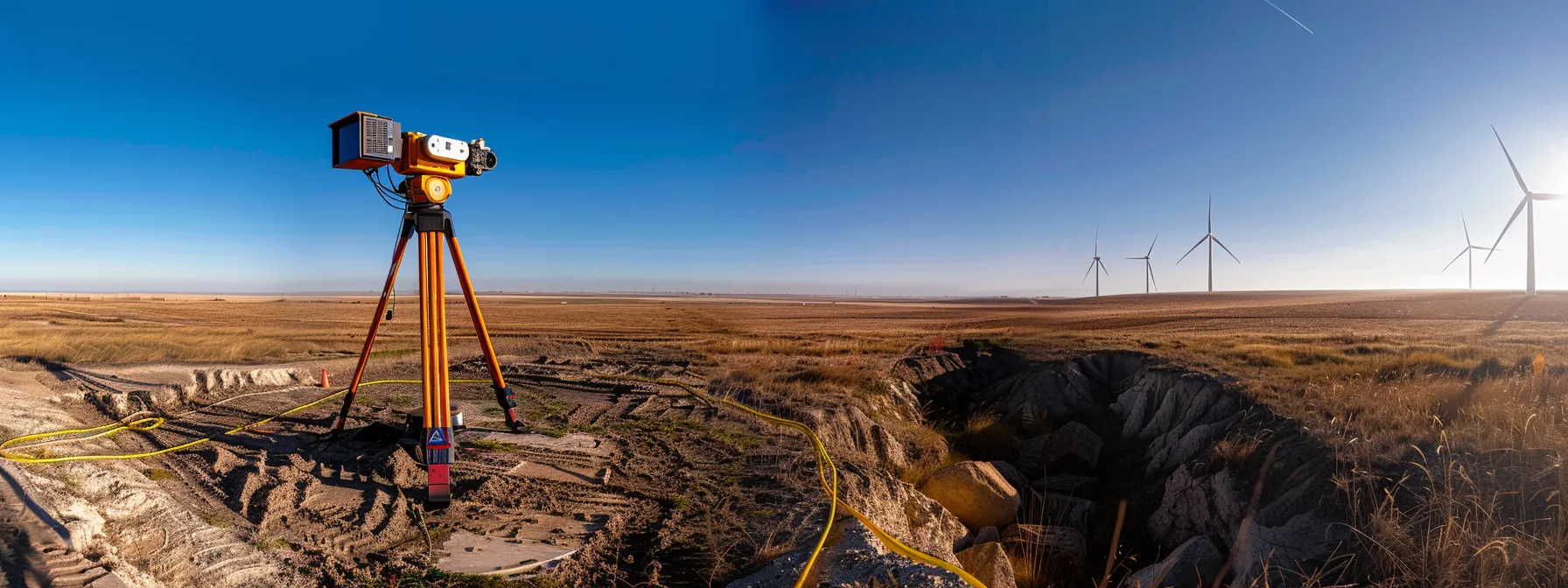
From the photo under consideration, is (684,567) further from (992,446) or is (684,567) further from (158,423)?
(992,446)

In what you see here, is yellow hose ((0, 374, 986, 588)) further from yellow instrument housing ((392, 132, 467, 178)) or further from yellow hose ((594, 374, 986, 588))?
yellow instrument housing ((392, 132, 467, 178))

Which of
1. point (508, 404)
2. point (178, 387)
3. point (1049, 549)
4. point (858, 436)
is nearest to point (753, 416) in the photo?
point (858, 436)

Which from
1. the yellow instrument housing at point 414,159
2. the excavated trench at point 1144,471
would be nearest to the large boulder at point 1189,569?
the excavated trench at point 1144,471

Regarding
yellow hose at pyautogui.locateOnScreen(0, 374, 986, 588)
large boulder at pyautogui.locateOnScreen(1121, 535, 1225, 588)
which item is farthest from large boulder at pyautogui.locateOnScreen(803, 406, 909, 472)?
large boulder at pyautogui.locateOnScreen(1121, 535, 1225, 588)

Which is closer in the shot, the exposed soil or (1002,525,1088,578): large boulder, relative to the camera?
the exposed soil

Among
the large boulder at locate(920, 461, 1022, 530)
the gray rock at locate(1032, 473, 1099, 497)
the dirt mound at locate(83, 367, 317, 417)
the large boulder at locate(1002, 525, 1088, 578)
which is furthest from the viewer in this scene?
the gray rock at locate(1032, 473, 1099, 497)

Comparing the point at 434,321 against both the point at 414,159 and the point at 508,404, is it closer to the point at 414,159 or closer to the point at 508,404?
the point at 414,159

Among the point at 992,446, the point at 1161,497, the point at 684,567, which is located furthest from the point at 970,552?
the point at 992,446
